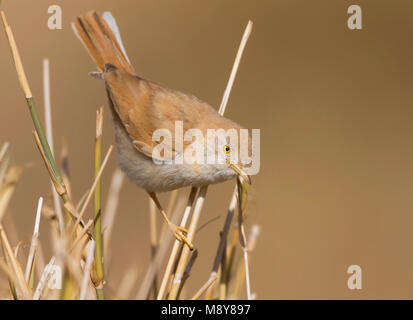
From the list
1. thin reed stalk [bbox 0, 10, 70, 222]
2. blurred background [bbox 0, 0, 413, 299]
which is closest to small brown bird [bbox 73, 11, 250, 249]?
thin reed stalk [bbox 0, 10, 70, 222]

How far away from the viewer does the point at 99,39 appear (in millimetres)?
3160

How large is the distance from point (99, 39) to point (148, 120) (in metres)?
0.69

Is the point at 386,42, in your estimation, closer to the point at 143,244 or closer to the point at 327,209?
the point at 327,209

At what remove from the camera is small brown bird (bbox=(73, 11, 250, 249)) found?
8.34 feet

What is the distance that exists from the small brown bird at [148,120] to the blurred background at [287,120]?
169cm

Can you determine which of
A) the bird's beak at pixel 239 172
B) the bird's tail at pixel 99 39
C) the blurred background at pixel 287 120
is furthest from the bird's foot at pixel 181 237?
the blurred background at pixel 287 120

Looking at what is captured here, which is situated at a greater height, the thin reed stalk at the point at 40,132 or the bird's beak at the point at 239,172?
the thin reed stalk at the point at 40,132

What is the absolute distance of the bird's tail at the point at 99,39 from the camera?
3.14 meters

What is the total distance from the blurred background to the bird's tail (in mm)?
1806

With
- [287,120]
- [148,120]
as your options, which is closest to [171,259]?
[148,120]

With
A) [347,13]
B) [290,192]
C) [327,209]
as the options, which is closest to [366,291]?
[327,209]

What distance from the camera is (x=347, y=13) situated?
6.53m

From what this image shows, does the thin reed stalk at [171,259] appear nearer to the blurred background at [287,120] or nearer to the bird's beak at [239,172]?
the bird's beak at [239,172]

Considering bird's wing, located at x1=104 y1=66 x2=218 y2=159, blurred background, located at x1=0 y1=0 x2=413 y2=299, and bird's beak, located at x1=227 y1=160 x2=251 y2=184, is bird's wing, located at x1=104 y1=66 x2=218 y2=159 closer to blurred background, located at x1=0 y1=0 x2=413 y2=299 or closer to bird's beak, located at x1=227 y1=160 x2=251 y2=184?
bird's beak, located at x1=227 y1=160 x2=251 y2=184
